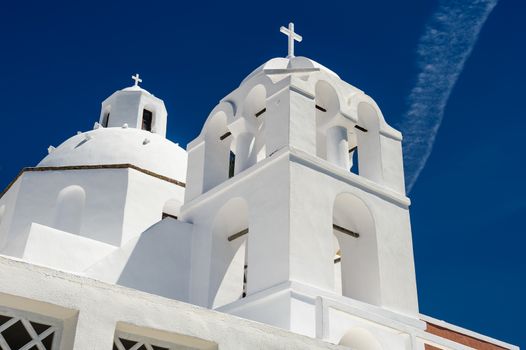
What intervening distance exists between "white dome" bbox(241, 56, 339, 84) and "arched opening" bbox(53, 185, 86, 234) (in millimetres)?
3891

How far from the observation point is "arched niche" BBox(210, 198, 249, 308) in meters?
12.3

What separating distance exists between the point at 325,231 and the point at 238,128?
2.83 metres

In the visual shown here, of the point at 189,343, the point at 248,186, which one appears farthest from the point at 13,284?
the point at 248,186

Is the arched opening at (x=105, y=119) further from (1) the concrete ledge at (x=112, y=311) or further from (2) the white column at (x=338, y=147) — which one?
(1) the concrete ledge at (x=112, y=311)

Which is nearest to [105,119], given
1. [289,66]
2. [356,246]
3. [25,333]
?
[289,66]

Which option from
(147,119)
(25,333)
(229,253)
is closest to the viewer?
(25,333)

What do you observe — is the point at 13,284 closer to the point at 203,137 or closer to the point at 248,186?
the point at 248,186

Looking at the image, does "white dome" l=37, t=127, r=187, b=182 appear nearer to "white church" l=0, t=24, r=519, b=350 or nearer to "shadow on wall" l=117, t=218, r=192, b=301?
"white church" l=0, t=24, r=519, b=350

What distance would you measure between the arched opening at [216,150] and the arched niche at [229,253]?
90 centimetres

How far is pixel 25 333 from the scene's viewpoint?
6504 millimetres

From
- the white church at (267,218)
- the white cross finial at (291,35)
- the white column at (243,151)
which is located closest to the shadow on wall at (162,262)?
the white church at (267,218)

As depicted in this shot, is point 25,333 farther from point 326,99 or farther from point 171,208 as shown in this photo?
point 171,208

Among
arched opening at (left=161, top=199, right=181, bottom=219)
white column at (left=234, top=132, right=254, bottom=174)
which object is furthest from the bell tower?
arched opening at (left=161, top=199, right=181, bottom=219)

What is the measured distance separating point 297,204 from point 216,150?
3.06 meters
